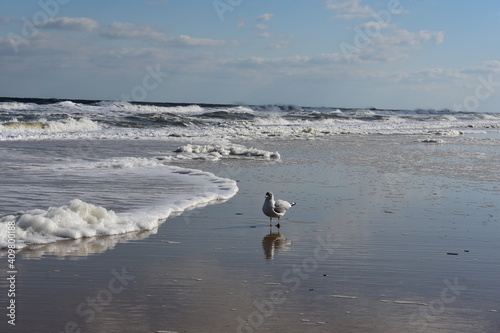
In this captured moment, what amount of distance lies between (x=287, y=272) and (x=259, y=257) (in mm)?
705

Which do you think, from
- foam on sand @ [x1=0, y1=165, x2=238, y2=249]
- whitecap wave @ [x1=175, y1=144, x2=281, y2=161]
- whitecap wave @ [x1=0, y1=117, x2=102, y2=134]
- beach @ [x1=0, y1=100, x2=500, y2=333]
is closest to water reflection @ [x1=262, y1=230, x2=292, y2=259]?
beach @ [x1=0, y1=100, x2=500, y2=333]

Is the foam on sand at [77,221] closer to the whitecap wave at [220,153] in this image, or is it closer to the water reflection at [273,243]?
the water reflection at [273,243]

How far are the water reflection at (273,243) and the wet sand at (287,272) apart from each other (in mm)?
43

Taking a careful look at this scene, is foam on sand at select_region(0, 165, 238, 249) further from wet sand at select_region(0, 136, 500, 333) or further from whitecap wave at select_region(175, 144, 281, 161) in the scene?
whitecap wave at select_region(175, 144, 281, 161)

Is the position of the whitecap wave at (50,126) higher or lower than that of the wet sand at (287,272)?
higher

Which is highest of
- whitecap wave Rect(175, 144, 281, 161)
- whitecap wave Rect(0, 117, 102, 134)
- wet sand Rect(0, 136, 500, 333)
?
whitecap wave Rect(0, 117, 102, 134)

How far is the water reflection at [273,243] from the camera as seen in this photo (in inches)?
276

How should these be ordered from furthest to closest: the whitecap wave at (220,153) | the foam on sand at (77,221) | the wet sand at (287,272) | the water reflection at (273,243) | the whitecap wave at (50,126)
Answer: the whitecap wave at (50,126)
the whitecap wave at (220,153)
the foam on sand at (77,221)
the water reflection at (273,243)
the wet sand at (287,272)

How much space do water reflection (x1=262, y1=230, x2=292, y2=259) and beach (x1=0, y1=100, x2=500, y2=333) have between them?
0.04m

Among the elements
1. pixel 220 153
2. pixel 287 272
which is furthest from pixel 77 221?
pixel 220 153

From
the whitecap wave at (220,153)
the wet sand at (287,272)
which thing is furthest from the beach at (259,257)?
the whitecap wave at (220,153)

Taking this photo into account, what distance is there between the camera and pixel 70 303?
5039 mm

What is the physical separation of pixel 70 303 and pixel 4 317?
540 mm

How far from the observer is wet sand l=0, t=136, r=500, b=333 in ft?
15.5
